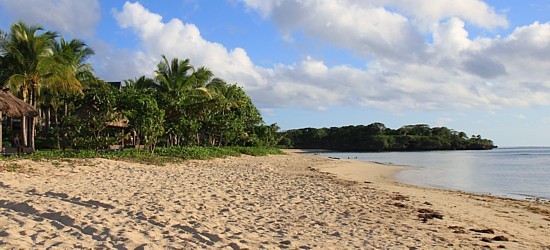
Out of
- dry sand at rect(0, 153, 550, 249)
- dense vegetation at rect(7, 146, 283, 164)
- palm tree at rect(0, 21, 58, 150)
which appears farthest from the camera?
palm tree at rect(0, 21, 58, 150)

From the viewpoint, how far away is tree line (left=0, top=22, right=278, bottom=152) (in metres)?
16.3

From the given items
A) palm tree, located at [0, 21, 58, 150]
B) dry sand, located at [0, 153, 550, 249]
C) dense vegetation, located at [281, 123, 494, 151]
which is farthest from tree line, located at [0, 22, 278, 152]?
dense vegetation, located at [281, 123, 494, 151]

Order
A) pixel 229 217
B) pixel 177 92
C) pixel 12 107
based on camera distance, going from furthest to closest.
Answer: pixel 177 92 → pixel 12 107 → pixel 229 217

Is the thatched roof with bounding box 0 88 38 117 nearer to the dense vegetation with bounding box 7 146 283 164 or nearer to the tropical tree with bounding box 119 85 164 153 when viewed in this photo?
the dense vegetation with bounding box 7 146 283 164

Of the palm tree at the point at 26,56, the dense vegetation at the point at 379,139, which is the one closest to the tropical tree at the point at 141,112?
the palm tree at the point at 26,56

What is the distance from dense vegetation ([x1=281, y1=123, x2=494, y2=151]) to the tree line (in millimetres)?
51601

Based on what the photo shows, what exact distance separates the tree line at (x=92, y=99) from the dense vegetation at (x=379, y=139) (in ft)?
169

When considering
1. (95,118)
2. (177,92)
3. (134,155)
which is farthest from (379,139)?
(95,118)

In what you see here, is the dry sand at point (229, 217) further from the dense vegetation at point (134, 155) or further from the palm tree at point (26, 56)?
the palm tree at point (26, 56)

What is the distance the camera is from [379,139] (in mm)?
78938

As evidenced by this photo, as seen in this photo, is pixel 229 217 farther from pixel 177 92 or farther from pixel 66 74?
pixel 177 92

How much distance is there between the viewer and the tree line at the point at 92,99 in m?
16.3

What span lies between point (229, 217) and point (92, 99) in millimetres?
11969

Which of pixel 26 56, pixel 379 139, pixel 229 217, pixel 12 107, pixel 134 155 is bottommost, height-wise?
pixel 229 217
